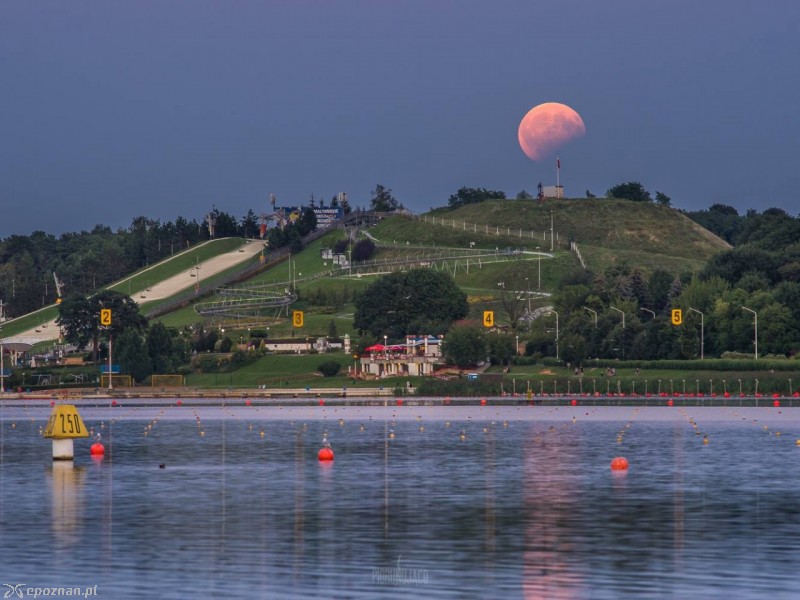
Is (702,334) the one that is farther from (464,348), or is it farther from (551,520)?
(551,520)

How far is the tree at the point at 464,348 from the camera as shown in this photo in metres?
195

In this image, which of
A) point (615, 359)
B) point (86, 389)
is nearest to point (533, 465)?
point (615, 359)

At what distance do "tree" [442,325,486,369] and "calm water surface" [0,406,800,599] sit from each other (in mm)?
106731

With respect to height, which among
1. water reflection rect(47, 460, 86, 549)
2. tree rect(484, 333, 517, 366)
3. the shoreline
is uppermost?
tree rect(484, 333, 517, 366)

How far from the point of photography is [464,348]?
194750 mm

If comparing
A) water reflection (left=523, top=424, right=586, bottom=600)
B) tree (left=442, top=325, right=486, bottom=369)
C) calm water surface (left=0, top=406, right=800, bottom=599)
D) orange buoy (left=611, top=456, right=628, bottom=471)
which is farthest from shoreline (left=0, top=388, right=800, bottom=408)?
orange buoy (left=611, top=456, right=628, bottom=471)

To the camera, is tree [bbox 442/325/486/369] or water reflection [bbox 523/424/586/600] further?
tree [bbox 442/325/486/369]

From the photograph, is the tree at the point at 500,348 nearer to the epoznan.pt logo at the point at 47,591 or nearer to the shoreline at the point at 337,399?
the shoreline at the point at 337,399

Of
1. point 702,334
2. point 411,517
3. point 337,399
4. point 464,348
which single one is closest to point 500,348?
point 464,348

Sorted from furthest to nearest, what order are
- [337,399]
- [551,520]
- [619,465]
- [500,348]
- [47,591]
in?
[500,348]
[337,399]
[619,465]
[551,520]
[47,591]

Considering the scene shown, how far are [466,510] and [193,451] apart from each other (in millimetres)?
33260

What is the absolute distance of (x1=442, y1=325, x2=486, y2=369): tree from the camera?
19525 centimetres

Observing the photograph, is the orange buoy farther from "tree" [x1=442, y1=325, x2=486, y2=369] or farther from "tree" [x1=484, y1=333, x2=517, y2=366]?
"tree" [x1=484, y1=333, x2=517, y2=366]

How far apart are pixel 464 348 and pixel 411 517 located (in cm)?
14983
